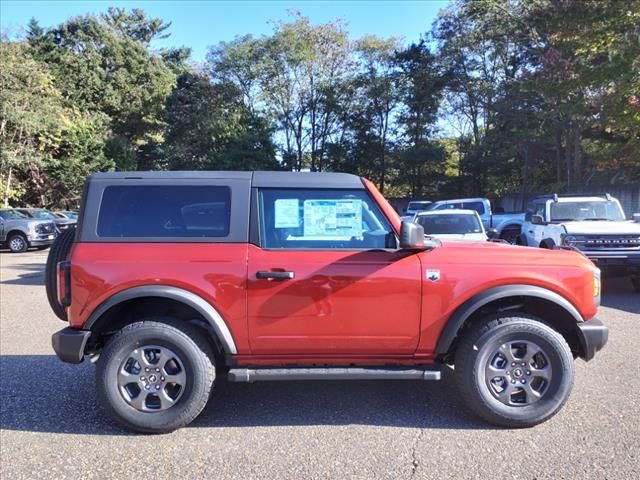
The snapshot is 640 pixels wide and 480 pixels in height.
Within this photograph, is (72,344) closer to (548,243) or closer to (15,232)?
(548,243)

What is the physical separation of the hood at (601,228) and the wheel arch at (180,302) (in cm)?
731

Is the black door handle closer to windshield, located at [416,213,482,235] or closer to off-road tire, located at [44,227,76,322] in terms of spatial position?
off-road tire, located at [44,227,76,322]

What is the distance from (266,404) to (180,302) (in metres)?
1.23

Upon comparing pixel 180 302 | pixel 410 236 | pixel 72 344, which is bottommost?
pixel 72 344

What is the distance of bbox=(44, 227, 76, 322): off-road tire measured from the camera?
13.5ft

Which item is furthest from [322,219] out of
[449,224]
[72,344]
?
[449,224]

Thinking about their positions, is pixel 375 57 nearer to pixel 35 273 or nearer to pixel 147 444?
pixel 35 273

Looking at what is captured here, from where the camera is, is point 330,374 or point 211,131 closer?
point 330,374

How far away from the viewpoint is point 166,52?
46438 millimetres

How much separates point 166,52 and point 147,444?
1900 inches

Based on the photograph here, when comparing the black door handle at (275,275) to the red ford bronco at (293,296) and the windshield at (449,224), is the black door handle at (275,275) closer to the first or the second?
the red ford bronco at (293,296)

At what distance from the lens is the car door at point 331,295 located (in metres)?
3.73

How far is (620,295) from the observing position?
897 cm

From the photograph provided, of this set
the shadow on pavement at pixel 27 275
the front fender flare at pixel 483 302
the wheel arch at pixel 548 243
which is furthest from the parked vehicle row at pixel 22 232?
the front fender flare at pixel 483 302
